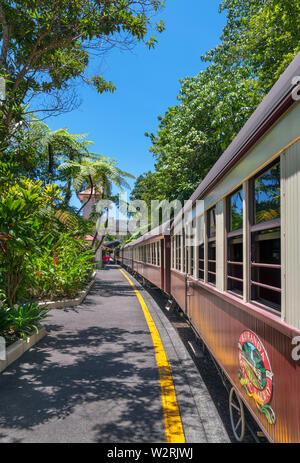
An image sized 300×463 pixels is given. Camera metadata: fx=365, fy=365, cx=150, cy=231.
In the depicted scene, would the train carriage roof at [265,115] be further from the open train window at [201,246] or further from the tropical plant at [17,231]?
the tropical plant at [17,231]

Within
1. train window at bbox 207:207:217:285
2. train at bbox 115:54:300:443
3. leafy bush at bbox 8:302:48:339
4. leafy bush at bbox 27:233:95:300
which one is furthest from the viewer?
leafy bush at bbox 27:233:95:300

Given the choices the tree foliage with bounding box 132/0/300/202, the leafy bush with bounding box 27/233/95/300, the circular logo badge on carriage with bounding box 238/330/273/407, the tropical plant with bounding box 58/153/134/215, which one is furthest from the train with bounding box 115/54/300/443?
the tropical plant with bounding box 58/153/134/215

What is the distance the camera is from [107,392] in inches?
164

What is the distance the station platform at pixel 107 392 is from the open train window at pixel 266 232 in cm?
142

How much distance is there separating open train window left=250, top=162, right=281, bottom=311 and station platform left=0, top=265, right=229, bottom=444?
142 centimetres

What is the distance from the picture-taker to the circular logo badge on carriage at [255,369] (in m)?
2.29

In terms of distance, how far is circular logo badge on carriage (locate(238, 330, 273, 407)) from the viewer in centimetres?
229

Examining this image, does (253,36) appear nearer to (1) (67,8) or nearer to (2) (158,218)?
(1) (67,8)

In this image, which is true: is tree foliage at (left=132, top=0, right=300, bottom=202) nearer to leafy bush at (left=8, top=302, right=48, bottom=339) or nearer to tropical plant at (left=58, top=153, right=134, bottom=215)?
tropical plant at (left=58, top=153, right=134, bottom=215)

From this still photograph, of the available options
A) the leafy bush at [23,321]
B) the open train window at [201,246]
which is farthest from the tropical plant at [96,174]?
the open train window at [201,246]
